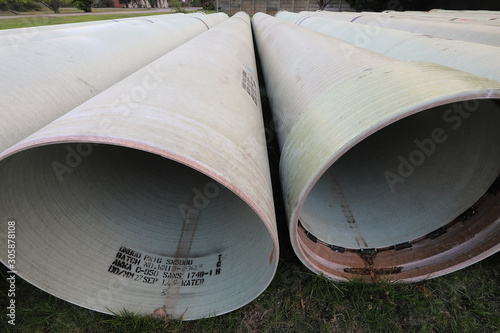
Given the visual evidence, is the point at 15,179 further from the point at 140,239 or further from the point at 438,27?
the point at 438,27

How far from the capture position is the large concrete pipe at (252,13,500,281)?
0.86 metres

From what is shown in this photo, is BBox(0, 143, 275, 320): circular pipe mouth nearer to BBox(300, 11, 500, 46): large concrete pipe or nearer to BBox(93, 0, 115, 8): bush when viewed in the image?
BBox(300, 11, 500, 46): large concrete pipe

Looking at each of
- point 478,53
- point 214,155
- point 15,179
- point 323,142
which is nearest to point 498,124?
point 478,53

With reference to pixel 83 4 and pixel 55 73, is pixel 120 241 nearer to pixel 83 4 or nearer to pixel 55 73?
pixel 55 73

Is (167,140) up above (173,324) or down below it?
above

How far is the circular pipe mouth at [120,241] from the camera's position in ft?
3.56

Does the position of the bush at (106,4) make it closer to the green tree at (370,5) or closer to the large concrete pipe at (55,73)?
the green tree at (370,5)

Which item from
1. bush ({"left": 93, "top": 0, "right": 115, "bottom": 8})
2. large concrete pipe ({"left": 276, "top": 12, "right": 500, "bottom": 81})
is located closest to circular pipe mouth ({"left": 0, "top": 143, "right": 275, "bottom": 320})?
large concrete pipe ({"left": 276, "top": 12, "right": 500, "bottom": 81})

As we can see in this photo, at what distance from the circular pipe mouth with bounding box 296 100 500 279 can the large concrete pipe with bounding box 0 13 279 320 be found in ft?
1.34

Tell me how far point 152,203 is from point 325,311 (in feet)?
3.67

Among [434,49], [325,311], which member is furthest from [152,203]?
[434,49]

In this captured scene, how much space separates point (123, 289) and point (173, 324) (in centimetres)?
28

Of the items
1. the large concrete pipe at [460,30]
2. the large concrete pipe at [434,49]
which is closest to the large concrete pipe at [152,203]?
the large concrete pipe at [434,49]

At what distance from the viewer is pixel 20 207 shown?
1.05m
